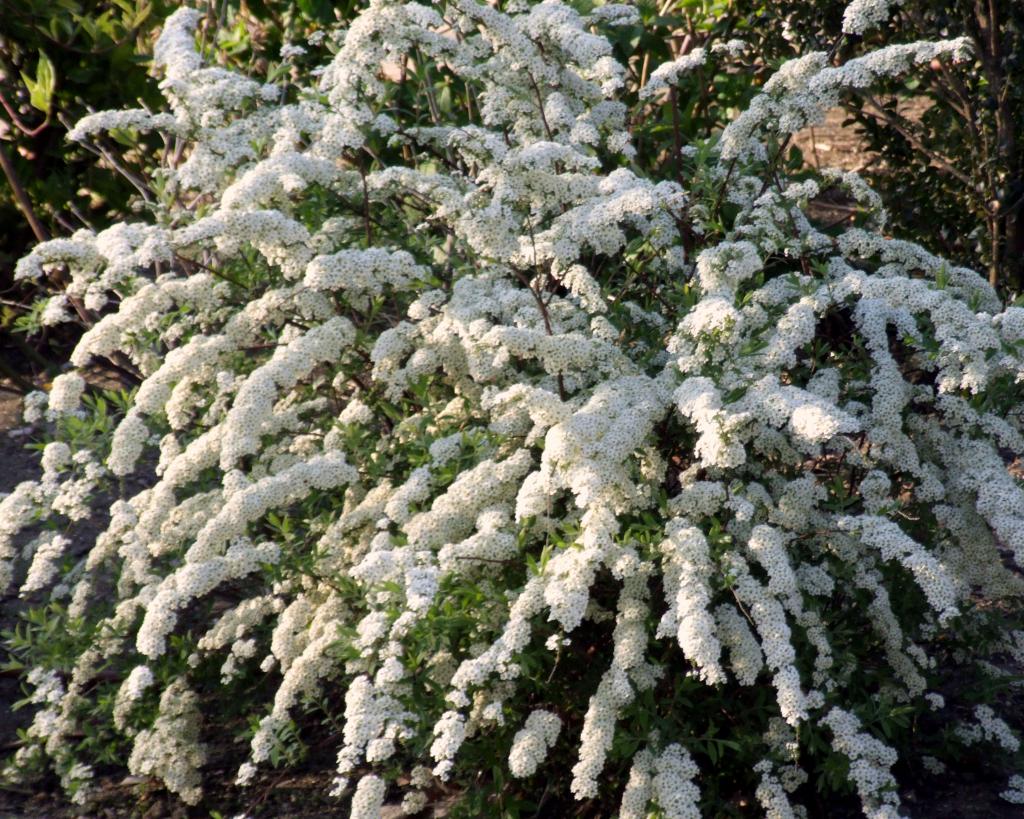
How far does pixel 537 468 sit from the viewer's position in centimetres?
346

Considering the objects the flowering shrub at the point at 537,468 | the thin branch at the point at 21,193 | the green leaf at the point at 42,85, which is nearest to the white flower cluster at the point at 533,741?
the flowering shrub at the point at 537,468

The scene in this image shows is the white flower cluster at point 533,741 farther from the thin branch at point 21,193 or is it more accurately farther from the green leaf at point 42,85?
the green leaf at point 42,85

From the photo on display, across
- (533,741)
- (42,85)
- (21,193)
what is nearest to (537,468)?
(533,741)

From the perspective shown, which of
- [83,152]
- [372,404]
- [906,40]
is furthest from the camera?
[83,152]

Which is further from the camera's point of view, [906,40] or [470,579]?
[906,40]

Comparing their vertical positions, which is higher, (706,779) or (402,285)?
(402,285)

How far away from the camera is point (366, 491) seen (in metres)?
3.81

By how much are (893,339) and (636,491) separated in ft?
4.05

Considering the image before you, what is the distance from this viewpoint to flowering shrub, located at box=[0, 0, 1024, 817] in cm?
301

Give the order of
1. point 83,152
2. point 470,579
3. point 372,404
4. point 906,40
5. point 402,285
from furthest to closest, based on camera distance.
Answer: point 83,152 < point 906,40 < point 372,404 < point 402,285 < point 470,579

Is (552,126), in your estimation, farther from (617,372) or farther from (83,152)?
(83,152)

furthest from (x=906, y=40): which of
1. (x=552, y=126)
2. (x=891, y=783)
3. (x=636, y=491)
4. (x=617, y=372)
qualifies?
(x=891, y=783)

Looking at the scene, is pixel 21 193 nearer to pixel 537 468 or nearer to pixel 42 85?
pixel 42 85

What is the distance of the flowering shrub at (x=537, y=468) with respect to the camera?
301 cm
